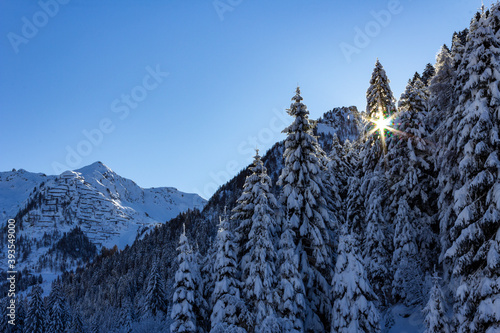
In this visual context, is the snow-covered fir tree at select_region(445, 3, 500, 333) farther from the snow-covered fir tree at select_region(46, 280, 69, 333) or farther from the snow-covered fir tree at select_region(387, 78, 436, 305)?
the snow-covered fir tree at select_region(46, 280, 69, 333)

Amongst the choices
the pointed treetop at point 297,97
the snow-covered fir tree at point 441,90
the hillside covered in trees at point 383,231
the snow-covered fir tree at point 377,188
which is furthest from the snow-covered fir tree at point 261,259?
the snow-covered fir tree at point 441,90

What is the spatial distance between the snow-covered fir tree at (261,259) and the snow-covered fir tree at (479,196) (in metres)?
8.66

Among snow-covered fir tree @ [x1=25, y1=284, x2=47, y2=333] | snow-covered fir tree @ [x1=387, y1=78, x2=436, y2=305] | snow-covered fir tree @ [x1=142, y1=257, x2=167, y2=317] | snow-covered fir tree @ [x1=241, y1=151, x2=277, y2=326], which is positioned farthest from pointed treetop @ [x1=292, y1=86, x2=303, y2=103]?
snow-covered fir tree @ [x1=25, y1=284, x2=47, y2=333]

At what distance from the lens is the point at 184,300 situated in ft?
73.2

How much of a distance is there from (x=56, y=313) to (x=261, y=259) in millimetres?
51101

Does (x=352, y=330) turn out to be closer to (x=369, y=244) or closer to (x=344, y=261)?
(x=344, y=261)

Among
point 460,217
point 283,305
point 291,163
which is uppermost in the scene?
point 291,163

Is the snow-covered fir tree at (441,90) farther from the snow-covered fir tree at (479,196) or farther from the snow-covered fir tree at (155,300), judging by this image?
the snow-covered fir tree at (155,300)

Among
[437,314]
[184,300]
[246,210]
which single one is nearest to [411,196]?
[437,314]

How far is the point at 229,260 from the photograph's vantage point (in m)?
20.7

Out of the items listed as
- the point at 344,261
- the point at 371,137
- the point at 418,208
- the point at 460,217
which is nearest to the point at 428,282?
the point at 418,208

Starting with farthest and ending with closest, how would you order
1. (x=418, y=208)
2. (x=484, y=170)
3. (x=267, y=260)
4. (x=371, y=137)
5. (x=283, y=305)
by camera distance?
(x=371, y=137), (x=418, y=208), (x=267, y=260), (x=283, y=305), (x=484, y=170)

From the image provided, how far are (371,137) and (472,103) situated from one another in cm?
1736

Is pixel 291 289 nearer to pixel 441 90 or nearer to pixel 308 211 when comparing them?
pixel 308 211
